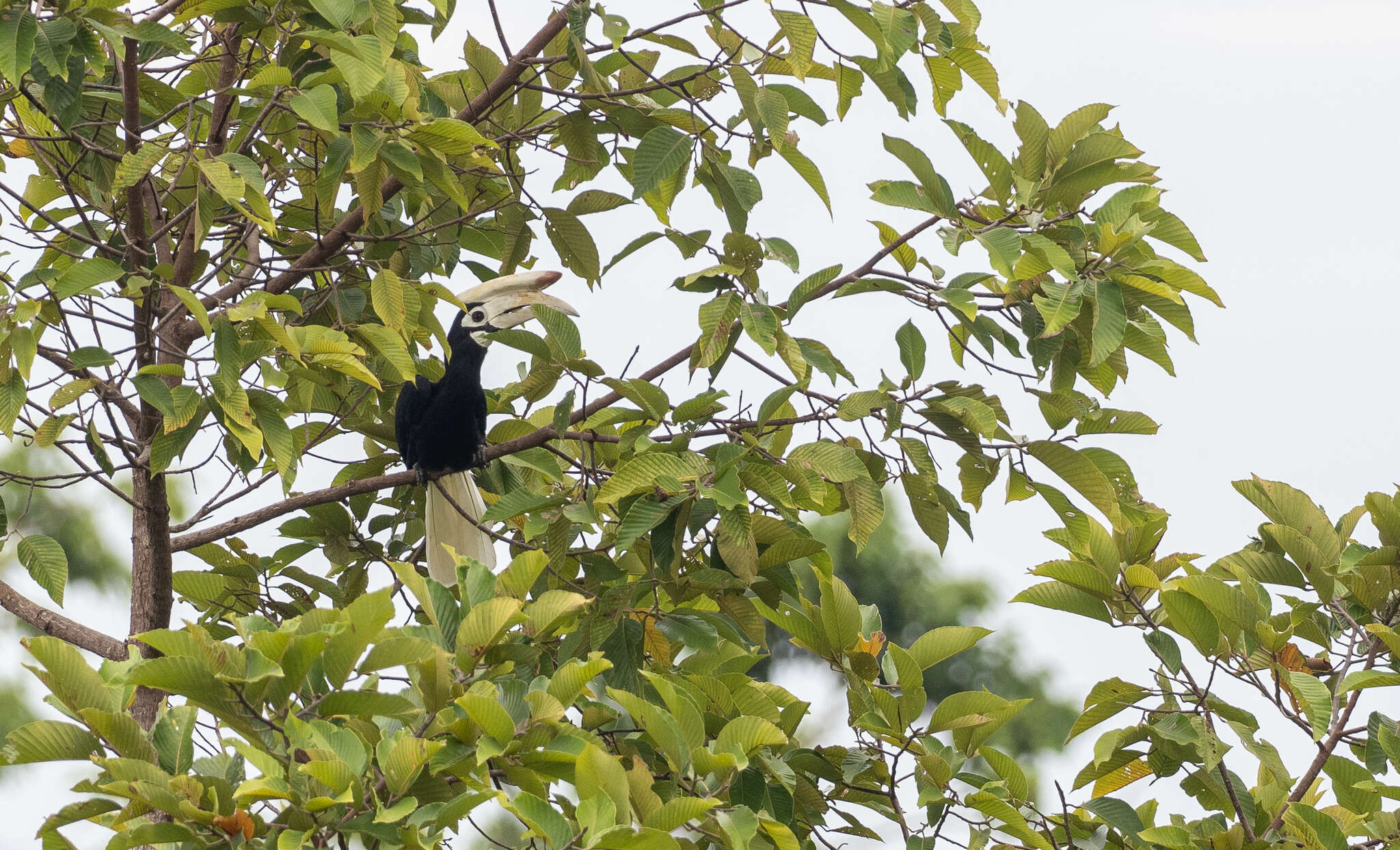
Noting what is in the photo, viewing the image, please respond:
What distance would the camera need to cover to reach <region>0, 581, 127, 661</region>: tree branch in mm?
2930

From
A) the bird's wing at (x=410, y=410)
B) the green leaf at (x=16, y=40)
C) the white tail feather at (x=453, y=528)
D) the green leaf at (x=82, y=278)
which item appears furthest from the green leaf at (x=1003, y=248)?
the bird's wing at (x=410, y=410)

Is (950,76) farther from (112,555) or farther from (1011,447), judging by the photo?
(112,555)

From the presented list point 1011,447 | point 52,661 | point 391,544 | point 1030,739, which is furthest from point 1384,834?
point 1030,739

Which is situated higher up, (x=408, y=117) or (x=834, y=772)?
(x=408, y=117)

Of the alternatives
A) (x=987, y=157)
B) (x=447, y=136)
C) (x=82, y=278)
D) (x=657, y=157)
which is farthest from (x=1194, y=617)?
(x=82, y=278)

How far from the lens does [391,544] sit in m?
3.32

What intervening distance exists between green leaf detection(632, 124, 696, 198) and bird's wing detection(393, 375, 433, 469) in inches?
53.5

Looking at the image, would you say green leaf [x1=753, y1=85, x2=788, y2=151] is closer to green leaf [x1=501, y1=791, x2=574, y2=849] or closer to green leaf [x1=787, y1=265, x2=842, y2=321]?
green leaf [x1=787, y1=265, x2=842, y2=321]

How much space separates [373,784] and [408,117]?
3.94ft

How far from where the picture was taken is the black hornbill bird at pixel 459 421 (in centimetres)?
350

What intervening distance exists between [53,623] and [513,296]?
4.62 feet

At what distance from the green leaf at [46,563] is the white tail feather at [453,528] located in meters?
0.96

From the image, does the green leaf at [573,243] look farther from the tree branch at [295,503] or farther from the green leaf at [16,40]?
the green leaf at [16,40]

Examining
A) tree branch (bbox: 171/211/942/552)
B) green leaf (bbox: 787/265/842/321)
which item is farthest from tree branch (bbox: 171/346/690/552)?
green leaf (bbox: 787/265/842/321)
